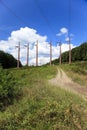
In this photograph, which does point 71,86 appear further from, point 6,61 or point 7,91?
point 6,61

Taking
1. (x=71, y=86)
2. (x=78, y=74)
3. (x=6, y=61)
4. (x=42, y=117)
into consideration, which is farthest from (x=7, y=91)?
(x=6, y=61)

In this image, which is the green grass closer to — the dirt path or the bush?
the dirt path

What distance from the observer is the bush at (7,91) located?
40.5ft

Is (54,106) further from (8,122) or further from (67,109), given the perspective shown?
(8,122)

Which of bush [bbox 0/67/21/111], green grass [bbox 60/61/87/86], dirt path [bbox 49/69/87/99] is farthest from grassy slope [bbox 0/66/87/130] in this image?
green grass [bbox 60/61/87/86]

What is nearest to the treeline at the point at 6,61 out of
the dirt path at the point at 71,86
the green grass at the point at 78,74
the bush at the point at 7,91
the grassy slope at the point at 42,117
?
the green grass at the point at 78,74

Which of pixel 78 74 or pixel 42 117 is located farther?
pixel 78 74

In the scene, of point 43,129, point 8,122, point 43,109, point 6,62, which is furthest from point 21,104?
point 6,62

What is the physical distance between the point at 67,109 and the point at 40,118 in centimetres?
114

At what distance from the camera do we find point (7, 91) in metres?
12.9

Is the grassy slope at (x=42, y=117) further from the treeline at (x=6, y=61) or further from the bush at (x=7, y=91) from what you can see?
the treeline at (x=6, y=61)

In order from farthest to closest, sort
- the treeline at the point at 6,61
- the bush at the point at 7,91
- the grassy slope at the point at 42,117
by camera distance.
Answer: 1. the treeline at the point at 6,61
2. the bush at the point at 7,91
3. the grassy slope at the point at 42,117

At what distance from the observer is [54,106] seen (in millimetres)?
10500

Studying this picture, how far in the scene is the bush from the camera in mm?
12353
